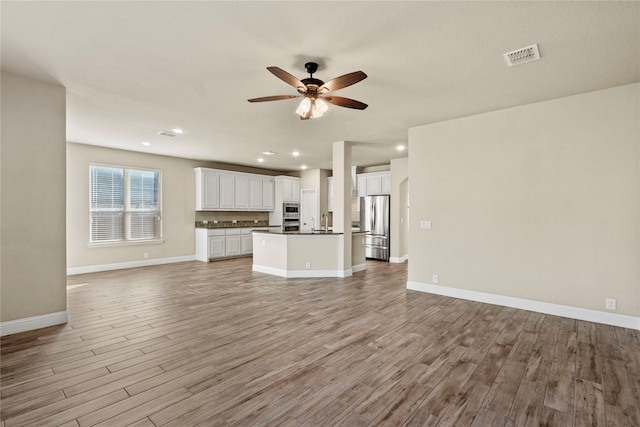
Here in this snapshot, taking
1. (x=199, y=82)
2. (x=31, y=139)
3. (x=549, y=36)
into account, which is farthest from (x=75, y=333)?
(x=549, y=36)

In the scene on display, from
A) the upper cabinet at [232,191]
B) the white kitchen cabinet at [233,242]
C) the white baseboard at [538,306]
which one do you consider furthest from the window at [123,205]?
the white baseboard at [538,306]

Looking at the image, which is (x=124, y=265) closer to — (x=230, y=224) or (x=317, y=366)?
(x=230, y=224)

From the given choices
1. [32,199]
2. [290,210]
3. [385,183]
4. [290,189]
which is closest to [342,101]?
[32,199]

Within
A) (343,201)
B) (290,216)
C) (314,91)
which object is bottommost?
(290,216)

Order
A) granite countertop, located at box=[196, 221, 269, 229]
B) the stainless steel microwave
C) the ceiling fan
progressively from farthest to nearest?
the stainless steel microwave < granite countertop, located at box=[196, 221, 269, 229] < the ceiling fan

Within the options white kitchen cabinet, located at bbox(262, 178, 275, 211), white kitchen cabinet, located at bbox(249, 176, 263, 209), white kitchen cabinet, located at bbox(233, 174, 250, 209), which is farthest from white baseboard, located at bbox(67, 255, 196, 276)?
white kitchen cabinet, located at bbox(262, 178, 275, 211)

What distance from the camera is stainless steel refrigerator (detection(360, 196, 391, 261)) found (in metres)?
8.26

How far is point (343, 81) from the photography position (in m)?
2.69

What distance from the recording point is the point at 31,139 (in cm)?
337

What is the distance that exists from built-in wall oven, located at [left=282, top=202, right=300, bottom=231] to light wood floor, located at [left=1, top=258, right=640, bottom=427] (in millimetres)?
5772

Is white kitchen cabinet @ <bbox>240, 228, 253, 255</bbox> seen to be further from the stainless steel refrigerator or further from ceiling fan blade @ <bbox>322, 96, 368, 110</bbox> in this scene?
ceiling fan blade @ <bbox>322, 96, 368, 110</bbox>

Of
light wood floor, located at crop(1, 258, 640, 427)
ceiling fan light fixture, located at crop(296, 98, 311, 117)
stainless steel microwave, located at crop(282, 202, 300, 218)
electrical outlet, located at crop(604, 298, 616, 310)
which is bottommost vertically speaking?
light wood floor, located at crop(1, 258, 640, 427)

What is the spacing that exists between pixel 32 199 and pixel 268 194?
21.7 ft

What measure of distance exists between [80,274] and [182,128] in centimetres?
402
